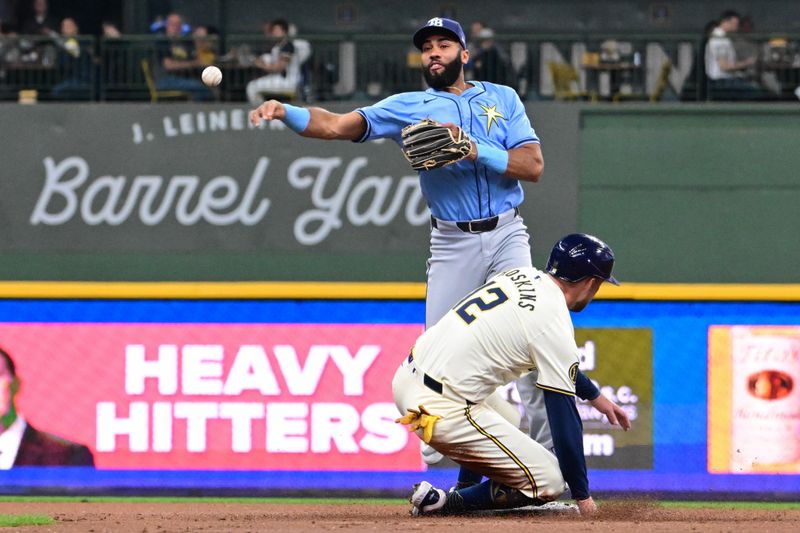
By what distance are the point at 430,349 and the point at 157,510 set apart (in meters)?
2.15

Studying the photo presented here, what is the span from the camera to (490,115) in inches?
253

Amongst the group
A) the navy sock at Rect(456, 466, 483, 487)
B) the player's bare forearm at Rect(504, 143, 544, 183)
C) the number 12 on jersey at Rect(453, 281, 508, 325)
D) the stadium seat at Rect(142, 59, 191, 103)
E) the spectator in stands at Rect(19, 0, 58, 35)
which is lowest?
the navy sock at Rect(456, 466, 483, 487)

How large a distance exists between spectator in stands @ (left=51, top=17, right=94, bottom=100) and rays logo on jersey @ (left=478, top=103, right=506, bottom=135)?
650cm

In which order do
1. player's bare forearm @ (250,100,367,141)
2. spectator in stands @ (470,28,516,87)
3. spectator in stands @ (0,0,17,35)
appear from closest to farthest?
player's bare forearm @ (250,100,367,141), spectator in stands @ (470,28,516,87), spectator in stands @ (0,0,17,35)

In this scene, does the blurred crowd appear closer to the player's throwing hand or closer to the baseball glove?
the baseball glove

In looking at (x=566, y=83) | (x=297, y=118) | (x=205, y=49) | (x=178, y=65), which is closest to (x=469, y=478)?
(x=297, y=118)

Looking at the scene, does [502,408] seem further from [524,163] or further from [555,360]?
[524,163]

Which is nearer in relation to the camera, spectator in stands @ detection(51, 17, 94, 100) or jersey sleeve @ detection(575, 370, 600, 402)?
jersey sleeve @ detection(575, 370, 600, 402)

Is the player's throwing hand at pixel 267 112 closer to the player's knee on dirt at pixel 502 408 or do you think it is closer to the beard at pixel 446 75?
the beard at pixel 446 75

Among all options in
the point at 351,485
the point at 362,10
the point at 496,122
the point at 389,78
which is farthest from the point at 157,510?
the point at 362,10

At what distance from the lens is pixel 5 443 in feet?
26.4

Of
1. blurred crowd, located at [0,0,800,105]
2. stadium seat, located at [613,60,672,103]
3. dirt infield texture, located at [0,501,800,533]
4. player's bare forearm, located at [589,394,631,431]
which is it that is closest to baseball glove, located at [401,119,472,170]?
player's bare forearm, located at [589,394,631,431]

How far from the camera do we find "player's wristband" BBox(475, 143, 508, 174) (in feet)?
20.1

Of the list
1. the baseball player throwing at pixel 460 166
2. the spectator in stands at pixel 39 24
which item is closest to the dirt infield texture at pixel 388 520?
the baseball player throwing at pixel 460 166
